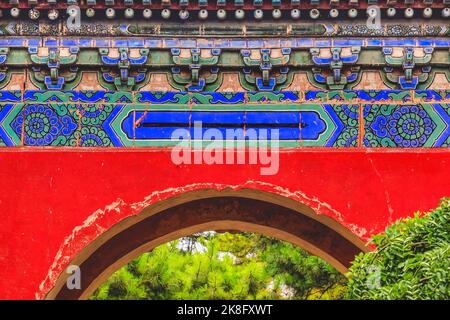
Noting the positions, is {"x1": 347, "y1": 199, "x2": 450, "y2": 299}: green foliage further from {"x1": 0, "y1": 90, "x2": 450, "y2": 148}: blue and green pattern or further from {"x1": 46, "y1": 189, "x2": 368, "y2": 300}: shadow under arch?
{"x1": 46, "y1": 189, "x2": 368, "y2": 300}: shadow under arch

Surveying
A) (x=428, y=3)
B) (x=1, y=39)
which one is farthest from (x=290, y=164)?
(x=1, y=39)

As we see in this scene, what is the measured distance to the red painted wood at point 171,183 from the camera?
12703mm

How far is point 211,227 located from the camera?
579 inches

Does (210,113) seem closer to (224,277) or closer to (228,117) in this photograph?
(228,117)

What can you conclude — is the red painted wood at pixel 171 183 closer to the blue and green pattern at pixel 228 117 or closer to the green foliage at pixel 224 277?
the blue and green pattern at pixel 228 117

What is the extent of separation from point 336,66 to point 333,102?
13.3 inches

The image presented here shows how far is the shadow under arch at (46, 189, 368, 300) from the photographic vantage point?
14273 mm

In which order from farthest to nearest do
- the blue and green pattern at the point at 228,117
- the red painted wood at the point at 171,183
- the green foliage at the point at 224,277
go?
the green foliage at the point at 224,277 → the blue and green pattern at the point at 228,117 → the red painted wood at the point at 171,183

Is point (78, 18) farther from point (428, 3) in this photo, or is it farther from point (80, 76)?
point (428, 3)

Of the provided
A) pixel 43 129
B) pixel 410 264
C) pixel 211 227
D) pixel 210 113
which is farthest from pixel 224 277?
pixel 410 264

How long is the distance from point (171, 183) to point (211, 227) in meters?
2.03

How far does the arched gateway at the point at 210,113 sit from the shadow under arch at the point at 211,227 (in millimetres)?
1167

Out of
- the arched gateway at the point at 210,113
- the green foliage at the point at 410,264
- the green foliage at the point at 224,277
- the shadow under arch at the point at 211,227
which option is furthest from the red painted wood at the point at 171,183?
the green foliage at the point at 224,277

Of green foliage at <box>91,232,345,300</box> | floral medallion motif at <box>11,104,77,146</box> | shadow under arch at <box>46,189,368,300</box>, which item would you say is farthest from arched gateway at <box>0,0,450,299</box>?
green foliage at <box>91,232,345,300</box>
